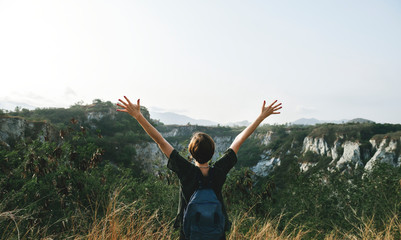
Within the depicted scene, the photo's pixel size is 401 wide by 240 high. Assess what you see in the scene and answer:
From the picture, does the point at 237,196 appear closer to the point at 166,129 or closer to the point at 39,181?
the point at 39,181

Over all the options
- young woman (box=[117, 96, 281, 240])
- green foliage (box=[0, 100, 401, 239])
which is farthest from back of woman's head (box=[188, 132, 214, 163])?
green foliage (box=[0, 100, 401, 239])

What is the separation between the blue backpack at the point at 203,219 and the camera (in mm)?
1728

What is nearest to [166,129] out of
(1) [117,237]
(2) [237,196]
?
(2) [237,196]

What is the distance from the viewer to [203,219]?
5.64ft

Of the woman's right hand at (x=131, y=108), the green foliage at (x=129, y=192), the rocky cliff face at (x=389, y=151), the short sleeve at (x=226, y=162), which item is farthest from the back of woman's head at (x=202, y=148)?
the rocky cliff face at (x=389, y=151)

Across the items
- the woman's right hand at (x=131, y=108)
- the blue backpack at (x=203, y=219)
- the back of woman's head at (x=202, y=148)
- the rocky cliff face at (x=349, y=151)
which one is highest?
the woman's right hand at (x=131, y=108)

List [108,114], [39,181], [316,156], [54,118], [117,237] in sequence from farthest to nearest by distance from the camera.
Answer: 1. [316,156]
2. [108,114]
3. [54,118]
4. [39,181]
5. [117,237]

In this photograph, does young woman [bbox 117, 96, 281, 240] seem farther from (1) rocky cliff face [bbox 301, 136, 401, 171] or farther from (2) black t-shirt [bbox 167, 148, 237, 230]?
(1) rocky cliff face [bbox 301, 136, 401, 171]

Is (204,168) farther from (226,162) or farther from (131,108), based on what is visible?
(131,108)

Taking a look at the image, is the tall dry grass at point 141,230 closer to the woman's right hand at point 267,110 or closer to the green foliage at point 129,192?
the green foliage at point 129,192

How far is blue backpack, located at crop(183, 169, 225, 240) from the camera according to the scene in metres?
1.73

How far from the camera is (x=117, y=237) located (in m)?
2.73

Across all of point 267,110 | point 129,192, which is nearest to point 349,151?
point 129,192

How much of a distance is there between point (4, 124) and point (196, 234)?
91.1ft
